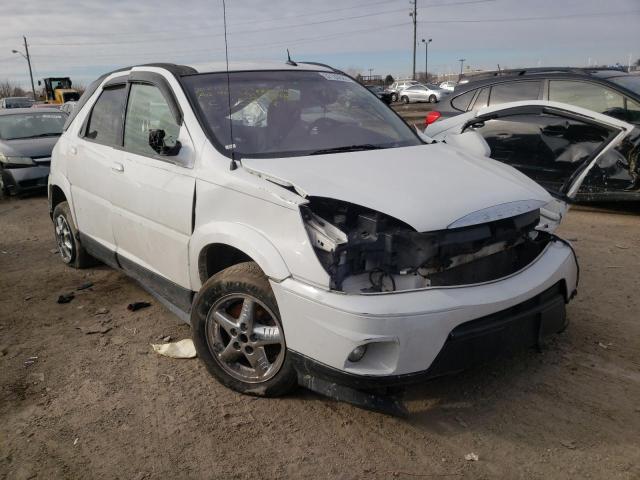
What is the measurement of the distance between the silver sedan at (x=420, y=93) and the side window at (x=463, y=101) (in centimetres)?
3463

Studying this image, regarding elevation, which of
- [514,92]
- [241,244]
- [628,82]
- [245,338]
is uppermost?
[628,82]

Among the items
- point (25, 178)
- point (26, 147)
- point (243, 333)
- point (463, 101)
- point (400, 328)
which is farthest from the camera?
point (26, 147)

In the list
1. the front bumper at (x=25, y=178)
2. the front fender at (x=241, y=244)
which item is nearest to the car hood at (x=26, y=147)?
the front bumper at (x=25, y=178)

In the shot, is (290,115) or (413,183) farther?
(290,115)

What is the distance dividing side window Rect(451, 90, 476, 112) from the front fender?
562cm

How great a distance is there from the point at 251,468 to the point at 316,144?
198 cm

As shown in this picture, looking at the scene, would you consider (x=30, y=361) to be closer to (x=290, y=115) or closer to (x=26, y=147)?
(x=290, y=115)

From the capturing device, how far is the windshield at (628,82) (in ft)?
22.1

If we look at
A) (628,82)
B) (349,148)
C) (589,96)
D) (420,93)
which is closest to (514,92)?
(589,96)

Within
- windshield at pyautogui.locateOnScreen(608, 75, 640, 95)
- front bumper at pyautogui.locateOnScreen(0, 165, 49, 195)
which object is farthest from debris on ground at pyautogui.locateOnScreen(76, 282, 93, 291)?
windshield at pyautogui.locateOnScreen(608, 75, 640, 95)

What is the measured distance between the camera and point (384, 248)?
279 cm

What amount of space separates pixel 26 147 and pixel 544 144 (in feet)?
27.7

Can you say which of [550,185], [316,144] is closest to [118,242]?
[316,144]

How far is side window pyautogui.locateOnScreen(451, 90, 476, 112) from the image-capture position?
801 cm
